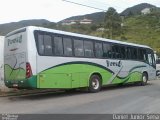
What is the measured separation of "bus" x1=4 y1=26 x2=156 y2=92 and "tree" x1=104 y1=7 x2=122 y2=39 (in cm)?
4209

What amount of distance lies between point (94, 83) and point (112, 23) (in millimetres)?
48242

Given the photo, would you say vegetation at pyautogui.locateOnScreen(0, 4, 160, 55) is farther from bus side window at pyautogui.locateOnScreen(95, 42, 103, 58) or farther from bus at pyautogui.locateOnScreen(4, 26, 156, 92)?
bus side window at pyautogui.locateOnScreen(95, 42, 103, 58)

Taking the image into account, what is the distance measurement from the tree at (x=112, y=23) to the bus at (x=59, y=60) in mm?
42088

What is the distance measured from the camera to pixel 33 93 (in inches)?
742

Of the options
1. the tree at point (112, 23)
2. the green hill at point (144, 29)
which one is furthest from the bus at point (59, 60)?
the green hill at point (144, 29)

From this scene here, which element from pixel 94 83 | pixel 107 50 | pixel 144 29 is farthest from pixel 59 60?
pixel 144 29

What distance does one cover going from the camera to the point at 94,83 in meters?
19.8

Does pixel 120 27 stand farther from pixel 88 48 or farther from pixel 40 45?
pixel 40 45

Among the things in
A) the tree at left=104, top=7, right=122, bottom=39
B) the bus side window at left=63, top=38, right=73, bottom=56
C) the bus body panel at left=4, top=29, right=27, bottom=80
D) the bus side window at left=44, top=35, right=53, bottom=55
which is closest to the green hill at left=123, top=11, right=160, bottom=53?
the tree at left=104, top=7, right=122, bottom=39

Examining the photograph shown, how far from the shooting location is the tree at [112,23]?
65.1 meters

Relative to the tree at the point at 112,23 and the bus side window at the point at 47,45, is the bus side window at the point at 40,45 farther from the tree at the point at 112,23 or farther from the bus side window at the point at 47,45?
the tree at the point at 112,23

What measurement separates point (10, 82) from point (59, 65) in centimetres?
235

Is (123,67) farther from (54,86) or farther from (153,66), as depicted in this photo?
(54,86)

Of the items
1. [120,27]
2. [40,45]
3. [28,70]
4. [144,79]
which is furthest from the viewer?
[120,27]
